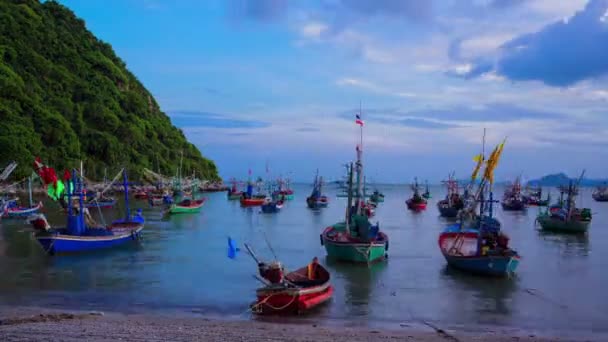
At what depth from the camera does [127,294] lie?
23.5 m

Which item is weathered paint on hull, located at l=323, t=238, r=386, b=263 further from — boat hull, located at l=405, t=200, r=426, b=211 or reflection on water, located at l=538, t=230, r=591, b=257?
boat hull, located at l=405, t=200, r=426, b=211

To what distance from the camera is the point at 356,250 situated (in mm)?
30484

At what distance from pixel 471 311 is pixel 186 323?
1045cm

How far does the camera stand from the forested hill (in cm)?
8496

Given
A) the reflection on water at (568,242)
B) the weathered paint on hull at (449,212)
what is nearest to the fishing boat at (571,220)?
the reflection on water at (568,242)

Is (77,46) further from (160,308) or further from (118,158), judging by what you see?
(160,308)

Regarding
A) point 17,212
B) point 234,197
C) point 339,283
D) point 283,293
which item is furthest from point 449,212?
point 283,293

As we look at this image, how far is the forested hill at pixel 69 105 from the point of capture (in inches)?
3345

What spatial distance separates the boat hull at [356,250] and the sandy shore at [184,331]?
11000 millimetres

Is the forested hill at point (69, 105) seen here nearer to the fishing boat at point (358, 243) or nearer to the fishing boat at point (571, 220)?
the fishing boat at point (358, 243)

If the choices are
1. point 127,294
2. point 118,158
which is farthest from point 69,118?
point 127,294

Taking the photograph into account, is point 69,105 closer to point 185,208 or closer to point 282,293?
point 185,208

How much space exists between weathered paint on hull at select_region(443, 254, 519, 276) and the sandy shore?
323 inches

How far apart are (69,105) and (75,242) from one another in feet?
255
